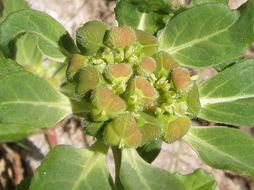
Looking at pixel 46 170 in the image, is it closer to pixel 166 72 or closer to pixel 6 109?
pixel 6 109

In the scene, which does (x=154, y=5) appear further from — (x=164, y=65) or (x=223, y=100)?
(x=223, y=100)

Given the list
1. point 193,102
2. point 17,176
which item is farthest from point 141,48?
point 17,176

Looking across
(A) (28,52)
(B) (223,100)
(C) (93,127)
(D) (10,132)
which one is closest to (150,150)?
(B) (223,100)

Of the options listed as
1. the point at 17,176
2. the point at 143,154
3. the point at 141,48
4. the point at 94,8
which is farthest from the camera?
the point at 94,8

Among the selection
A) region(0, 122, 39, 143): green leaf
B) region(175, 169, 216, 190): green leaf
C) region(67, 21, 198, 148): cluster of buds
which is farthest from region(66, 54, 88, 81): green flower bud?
region(0, 122, 39, 143): green leaf

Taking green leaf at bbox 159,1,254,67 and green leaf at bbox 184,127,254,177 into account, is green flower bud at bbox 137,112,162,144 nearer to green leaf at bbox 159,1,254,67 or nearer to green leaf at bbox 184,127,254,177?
green leaf at bbox 184,127,254,177

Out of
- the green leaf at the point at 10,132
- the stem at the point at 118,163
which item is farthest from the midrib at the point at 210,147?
the green leaf at the point at 10,132
